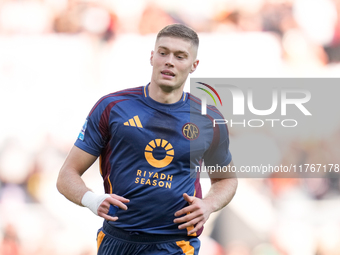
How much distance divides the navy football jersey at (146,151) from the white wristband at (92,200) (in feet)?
0.57

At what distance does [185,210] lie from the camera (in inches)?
82.9

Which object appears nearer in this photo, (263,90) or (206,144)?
(206,144)

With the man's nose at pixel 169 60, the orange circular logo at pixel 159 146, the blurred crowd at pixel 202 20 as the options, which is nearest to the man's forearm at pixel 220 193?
the orange circular logo at pixel 159 146

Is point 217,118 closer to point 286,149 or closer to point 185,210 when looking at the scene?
point 185,210

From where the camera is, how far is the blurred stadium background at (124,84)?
4.33 meters

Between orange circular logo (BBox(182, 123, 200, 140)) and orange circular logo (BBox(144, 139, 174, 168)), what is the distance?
127mm

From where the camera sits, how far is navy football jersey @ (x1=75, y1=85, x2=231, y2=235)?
86.0 inches

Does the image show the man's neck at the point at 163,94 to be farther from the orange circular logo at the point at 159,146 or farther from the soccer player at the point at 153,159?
the orange circular logo at the point at 159,146

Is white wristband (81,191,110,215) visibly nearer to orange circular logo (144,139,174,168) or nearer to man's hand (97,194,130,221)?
man's hand (97,194,130,221)

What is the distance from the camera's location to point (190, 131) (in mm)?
2352

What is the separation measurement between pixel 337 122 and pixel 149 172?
120 inches

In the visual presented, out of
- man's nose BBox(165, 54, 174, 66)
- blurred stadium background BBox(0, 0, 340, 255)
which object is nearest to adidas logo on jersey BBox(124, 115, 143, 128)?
man's nose BBox(165, 54, 174, 66)

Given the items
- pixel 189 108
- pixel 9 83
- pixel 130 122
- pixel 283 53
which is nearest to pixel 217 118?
pixel 189 108

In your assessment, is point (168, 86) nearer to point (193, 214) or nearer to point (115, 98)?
point (115, 98)
